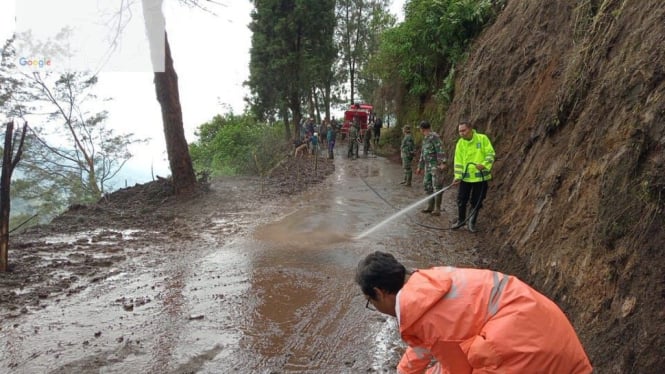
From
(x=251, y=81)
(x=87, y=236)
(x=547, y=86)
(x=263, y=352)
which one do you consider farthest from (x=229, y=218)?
(x=251, y=81)

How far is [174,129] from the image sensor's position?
39.7 feet

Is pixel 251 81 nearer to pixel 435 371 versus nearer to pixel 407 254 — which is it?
pixel 407 254

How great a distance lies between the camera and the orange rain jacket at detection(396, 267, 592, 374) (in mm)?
1814

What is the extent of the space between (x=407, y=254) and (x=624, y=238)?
363 cm

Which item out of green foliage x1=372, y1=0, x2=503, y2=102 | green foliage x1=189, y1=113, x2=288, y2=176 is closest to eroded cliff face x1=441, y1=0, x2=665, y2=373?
green foliage x1=372, y1=0, x2=503, y2=102

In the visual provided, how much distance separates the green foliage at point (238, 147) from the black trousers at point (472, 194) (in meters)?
12.5

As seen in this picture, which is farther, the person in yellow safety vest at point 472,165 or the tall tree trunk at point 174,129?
the tall tree trunk at point 174,129

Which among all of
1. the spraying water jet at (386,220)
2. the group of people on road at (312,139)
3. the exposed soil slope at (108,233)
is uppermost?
the group of people on road at (312,139)

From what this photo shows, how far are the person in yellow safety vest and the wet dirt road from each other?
770 millimetres

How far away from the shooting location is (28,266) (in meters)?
6.12

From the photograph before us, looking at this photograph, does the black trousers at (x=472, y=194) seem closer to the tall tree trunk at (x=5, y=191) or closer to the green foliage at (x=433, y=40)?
the tall tree trunk at (x=5, y=191)

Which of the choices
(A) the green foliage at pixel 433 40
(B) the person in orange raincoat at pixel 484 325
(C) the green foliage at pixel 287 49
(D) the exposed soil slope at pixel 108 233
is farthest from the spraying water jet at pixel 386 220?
(C) the green foliage at pixel 287 49

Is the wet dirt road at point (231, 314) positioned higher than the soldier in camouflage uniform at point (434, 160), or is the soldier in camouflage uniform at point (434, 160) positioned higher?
the soldier in camouflage uniform at point (434, 160)

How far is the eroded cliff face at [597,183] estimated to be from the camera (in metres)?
3.05
